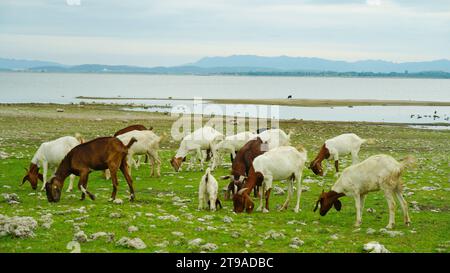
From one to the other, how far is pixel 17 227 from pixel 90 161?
5.54 metres

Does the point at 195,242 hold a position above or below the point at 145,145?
below

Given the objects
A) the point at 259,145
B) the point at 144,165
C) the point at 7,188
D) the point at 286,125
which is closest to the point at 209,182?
the point at 259,145

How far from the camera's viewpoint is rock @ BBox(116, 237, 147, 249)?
12.1 metres

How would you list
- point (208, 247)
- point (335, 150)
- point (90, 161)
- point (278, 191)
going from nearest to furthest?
1. point (208, 247)
2. point (90, 161)
3. point (278, 191)
4. point (335, 150)

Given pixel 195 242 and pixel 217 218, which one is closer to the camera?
pixel 195 242

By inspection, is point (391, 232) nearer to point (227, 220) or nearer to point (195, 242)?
point (227, 220)

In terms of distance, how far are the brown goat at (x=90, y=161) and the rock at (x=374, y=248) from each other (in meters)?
8.74

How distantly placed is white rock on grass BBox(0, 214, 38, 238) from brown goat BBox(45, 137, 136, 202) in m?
4.73

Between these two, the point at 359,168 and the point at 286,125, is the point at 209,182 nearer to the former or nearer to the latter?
the point at 359,168

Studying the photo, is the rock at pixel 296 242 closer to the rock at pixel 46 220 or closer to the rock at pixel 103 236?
the rock at pixel 103 236

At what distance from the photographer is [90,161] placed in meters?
18.2

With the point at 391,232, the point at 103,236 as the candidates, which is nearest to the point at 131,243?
the point at 103,236

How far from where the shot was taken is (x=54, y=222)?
1403cm

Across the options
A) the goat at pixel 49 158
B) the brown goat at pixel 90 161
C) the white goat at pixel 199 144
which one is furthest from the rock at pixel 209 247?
the white goat at pixel 199 144
